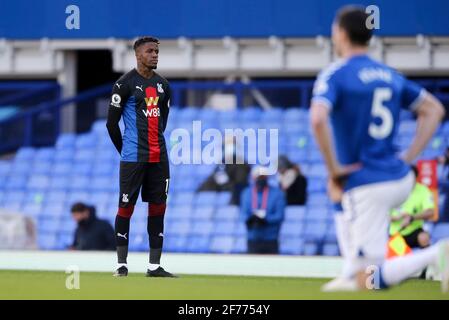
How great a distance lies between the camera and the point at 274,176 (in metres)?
19.2

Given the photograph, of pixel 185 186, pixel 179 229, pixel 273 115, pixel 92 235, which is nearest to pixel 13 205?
pixel 185 186

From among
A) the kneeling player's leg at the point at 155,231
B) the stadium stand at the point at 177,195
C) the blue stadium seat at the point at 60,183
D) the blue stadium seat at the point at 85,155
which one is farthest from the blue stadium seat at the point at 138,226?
the kneeling player's leg at the point at 155,231

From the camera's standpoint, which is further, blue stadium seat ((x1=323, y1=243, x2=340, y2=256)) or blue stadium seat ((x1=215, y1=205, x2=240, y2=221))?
blue stadium seat ((x1=215, y1=205, x2=240, y2=221))

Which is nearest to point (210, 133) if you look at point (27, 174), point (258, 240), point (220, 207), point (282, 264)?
Result: point (220, 207)

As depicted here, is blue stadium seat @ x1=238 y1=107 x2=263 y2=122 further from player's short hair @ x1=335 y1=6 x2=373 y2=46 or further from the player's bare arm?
player's short hair @ x1=335 y1=6 x2=373 y2=46

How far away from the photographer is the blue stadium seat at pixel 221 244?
755 inches

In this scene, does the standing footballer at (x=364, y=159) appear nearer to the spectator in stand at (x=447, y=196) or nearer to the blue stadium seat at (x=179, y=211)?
the spectator in stand at (x=447, y=196)

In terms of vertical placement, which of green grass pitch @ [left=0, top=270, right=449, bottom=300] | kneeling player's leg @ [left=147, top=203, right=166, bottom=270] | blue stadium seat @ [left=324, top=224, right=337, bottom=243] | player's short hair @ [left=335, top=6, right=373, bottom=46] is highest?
player's short hair @ [left=335, top=6, right=373, bottom=46]

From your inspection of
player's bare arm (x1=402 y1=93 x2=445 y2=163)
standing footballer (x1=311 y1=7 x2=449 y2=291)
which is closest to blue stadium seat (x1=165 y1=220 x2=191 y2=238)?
player's bare arm (x1=402 y1=93 x2=445 y2=163)

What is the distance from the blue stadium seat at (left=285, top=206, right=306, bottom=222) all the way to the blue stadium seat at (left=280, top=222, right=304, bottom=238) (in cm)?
9

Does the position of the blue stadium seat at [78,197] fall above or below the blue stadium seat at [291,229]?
above

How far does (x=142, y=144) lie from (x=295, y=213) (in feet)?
29.8

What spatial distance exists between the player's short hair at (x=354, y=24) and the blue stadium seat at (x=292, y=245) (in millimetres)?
11868

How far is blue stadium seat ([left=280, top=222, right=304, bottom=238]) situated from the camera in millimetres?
18938
